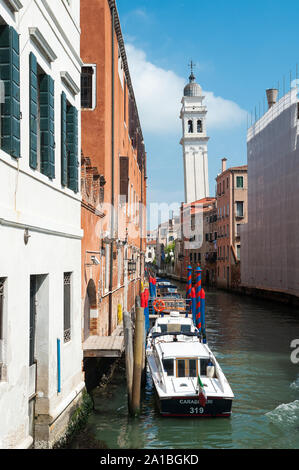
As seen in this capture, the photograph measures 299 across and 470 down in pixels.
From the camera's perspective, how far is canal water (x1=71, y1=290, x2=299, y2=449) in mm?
10062

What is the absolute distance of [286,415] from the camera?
1174 centimetres

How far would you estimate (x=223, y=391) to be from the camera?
11.4 metres

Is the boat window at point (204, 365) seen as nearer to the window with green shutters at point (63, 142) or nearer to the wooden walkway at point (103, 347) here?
the wooden walkway at point (103, 347)

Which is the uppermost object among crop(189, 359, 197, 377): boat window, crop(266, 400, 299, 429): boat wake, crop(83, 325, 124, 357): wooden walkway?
crop(83, 325, 124, 357): wooden walkway

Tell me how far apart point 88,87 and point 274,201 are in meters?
25.6

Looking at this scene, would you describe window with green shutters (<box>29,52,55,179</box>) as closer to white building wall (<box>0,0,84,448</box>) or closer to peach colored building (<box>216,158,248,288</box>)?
white building wall (<box>0,0,84,448</box>)

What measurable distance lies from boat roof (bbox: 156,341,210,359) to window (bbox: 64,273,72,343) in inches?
161

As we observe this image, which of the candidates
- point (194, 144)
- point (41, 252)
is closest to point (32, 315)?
point (41, 252)

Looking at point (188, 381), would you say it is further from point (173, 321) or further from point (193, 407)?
point (173, 321)

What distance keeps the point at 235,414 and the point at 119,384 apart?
143 inches

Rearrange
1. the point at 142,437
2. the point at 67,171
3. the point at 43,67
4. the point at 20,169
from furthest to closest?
1. the point at 142,437
2. the point at 67,171
3. the point at 43,67
4. the point at 20,169

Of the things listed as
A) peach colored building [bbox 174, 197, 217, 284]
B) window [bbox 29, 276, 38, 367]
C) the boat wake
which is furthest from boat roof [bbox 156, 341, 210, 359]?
peach colored building [bbox 174, 197, 217, 284]
